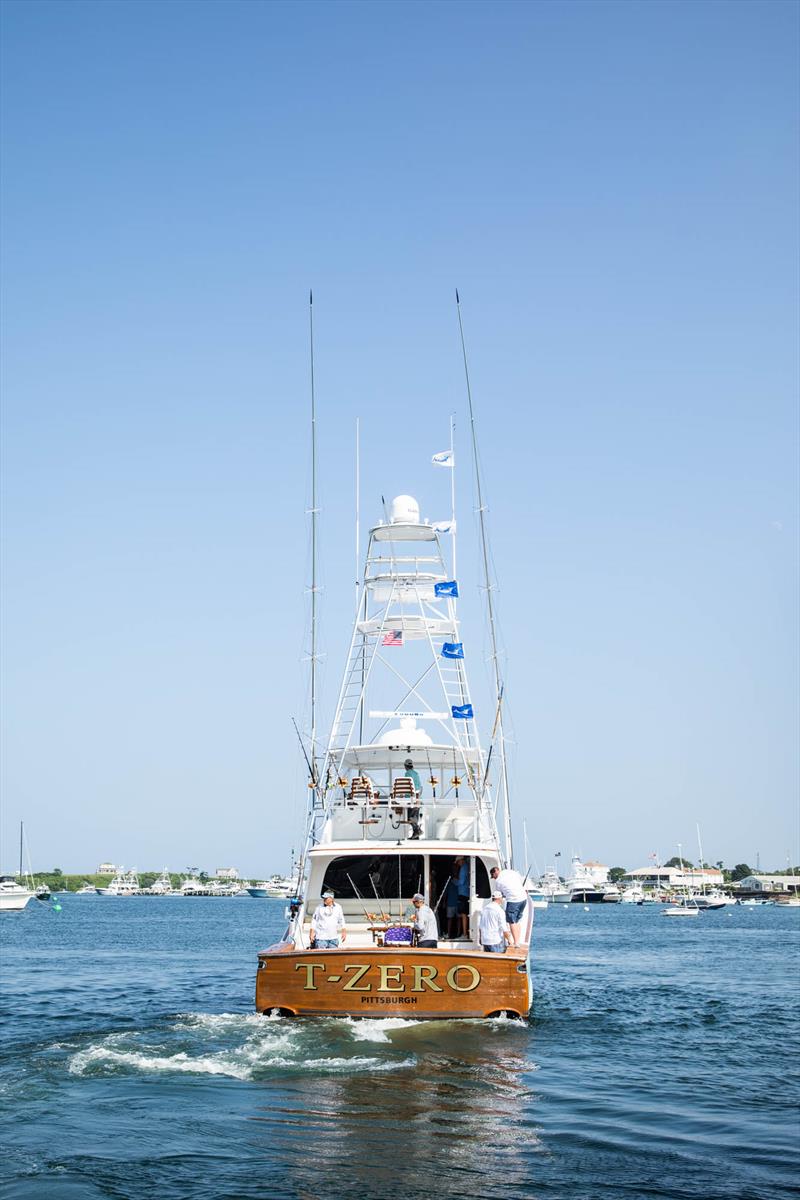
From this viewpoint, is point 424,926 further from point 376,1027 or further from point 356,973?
point 376,1027

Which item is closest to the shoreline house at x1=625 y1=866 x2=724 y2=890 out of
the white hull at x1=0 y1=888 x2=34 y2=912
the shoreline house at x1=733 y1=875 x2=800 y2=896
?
the shoreline house at x1=733 y1=875 x2=800 y2=896

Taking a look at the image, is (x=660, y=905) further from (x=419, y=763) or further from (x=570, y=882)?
(x=419, y=763)

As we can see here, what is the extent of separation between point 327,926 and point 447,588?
7.77m

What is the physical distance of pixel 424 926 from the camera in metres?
17.2

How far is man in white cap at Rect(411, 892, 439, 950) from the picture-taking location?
17109 mm

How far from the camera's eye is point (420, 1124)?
10.9m

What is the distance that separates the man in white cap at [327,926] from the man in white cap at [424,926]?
1244mm

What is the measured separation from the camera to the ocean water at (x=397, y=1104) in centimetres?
907

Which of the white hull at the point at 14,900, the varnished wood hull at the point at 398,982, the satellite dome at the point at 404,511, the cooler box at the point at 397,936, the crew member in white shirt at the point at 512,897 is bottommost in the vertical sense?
the white hull at the point at 14,900

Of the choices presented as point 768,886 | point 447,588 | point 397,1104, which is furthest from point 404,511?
point 768,886

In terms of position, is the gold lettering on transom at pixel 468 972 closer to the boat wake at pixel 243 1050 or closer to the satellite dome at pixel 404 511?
the boat wake at pixel 243 1050

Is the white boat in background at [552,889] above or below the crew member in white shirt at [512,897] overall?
below

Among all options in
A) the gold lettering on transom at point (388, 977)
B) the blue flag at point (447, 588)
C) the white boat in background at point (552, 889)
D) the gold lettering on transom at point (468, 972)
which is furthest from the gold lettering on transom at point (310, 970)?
the white boat in background at point (552, 889)

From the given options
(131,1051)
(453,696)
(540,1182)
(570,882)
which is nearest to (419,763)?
(453,696)
